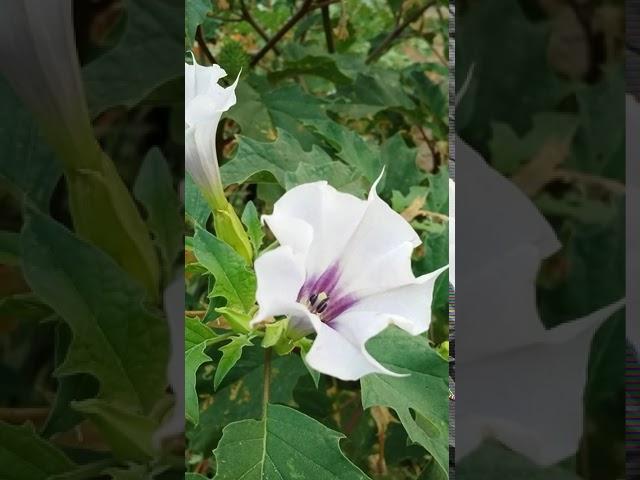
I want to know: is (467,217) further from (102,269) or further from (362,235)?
(102,269)

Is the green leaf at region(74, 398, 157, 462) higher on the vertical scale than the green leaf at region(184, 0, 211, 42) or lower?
lower

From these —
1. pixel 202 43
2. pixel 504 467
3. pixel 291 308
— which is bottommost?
pixel 504 467

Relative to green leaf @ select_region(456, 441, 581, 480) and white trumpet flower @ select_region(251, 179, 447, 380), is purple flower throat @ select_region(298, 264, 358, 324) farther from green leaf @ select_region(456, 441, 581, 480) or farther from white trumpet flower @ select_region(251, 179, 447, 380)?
green leaf @ select_region(456, 441, 581, 480)

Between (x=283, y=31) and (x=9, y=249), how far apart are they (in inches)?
7.6

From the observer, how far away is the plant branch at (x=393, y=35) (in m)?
0.45

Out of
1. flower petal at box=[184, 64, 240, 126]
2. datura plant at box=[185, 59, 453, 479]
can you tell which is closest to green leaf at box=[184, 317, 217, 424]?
datura plant at box=[185, 59, 453, 479]

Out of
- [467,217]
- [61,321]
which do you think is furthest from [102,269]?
[467,217]

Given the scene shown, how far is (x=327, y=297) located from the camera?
1.36ft

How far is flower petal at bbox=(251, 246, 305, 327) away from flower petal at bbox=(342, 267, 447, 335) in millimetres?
30

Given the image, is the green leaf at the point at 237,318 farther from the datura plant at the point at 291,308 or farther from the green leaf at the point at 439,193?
the green leaf at the point at 439,193

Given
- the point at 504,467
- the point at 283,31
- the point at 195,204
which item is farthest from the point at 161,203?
the point at 504,467

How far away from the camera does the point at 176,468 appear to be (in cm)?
39

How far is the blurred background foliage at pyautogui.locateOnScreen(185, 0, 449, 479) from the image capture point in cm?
44

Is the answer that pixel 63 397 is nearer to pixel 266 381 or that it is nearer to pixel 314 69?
pixel 266 381
